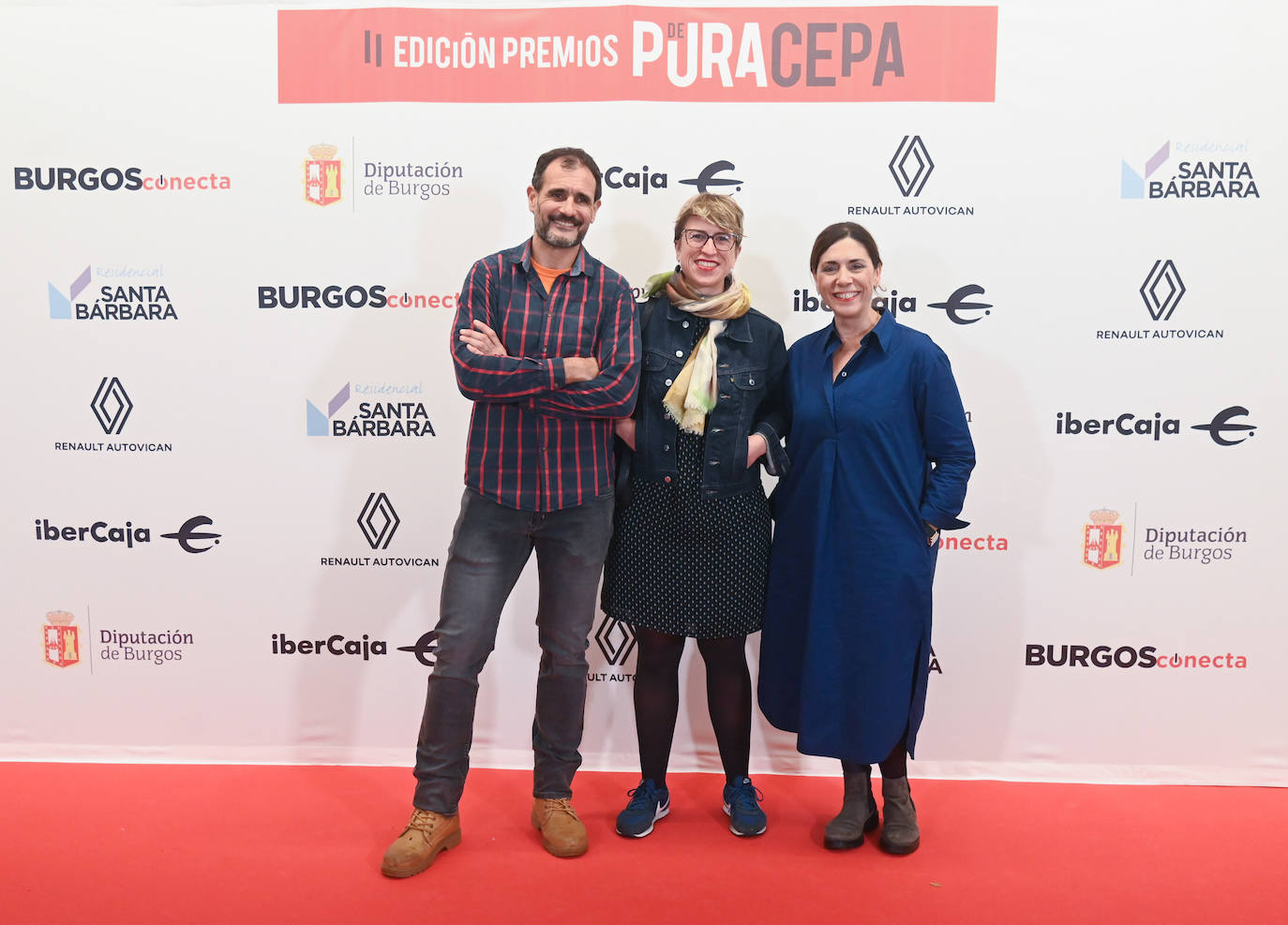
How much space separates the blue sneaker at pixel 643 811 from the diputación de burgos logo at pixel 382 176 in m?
1.98

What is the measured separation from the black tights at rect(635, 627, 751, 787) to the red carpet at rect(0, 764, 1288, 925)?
0.90 feet

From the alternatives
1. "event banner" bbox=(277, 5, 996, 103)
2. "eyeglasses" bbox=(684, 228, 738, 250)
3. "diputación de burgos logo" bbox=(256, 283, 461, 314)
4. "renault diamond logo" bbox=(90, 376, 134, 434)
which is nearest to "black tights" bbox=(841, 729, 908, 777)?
"eyeglasses" bbox=(684, 228, 738, 250)

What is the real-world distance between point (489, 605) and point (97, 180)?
2.01 metres

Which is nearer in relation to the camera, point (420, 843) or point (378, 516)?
point (420, 843)

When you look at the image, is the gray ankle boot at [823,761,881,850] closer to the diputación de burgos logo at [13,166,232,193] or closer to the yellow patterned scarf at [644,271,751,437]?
the yellow patterned scarf at [644,271,751,437]

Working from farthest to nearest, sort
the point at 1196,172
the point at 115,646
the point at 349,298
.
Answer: the point at 115,646 → the point at 349,298 → the point at 1196,172

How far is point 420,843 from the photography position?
2.40m

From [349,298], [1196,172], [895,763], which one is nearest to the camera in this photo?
[895,763]

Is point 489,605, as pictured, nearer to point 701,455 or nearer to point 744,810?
point 701,455

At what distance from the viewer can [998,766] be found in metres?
3.07

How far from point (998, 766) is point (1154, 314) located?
158 cm

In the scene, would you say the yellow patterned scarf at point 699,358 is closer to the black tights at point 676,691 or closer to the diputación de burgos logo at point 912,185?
the black tights at point 676,691

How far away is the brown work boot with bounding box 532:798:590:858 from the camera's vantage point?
2.47 metres

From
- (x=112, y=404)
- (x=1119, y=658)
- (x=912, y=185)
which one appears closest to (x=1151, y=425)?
(x=1119, y=658)
